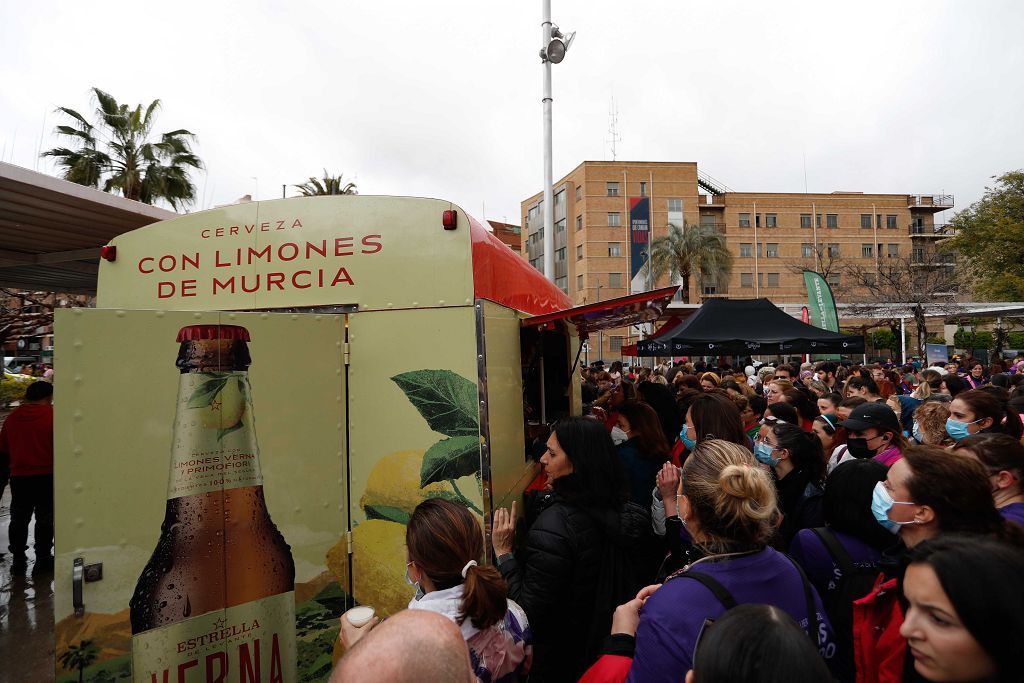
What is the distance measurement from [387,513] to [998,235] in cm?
2757

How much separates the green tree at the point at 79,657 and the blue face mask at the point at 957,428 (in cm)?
518

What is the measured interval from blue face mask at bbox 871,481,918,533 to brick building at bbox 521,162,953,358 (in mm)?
51156

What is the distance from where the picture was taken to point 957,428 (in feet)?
13.1

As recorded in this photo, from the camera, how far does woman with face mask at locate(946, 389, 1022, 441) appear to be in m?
3.92

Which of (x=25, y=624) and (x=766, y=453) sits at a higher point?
(x=766, y=453)

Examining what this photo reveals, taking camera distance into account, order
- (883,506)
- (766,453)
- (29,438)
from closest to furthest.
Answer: (883,506)
(766,453)
(29,438)

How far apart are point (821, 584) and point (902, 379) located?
13181 millimetres

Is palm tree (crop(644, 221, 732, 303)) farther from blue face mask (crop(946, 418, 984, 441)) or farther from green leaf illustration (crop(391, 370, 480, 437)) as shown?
green leaf illustration (crop(391, 370, 480, 437))

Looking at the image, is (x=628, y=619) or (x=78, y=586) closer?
(x=628, y=619)

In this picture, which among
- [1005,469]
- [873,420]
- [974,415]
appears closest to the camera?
[1005,469]

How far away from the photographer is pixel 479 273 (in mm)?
3283

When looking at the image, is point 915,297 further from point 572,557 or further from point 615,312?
point 572,557

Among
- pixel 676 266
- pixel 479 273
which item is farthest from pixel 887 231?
pixel 479 273

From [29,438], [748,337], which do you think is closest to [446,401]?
[29,438]
